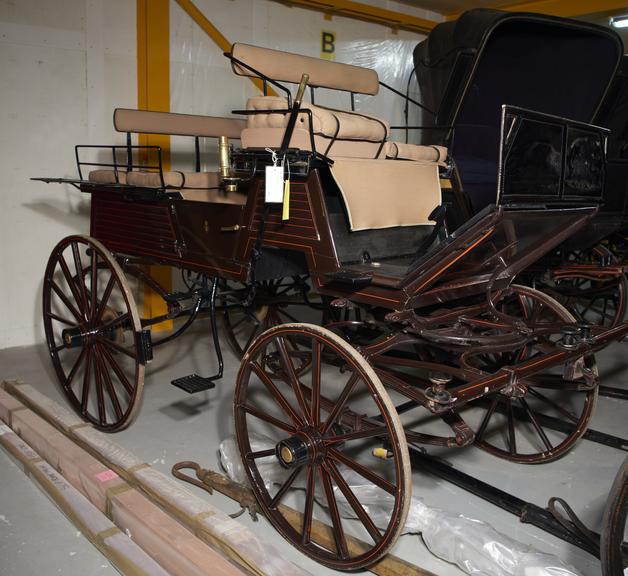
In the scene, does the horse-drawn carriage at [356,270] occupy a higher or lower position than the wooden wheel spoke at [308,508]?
higher

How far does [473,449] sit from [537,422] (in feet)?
1.12

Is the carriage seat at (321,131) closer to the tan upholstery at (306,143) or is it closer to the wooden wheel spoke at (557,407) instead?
the tan upholstery at (306,143)

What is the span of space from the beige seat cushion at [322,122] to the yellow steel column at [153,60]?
234 cm

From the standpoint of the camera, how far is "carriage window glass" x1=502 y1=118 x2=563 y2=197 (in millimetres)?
2018

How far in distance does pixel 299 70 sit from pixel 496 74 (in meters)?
1.88

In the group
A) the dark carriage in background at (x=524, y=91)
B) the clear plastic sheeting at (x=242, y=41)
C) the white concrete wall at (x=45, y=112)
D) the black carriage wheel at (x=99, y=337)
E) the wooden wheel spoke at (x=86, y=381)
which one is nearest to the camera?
the black carriage wheel at (x=99, y=337)

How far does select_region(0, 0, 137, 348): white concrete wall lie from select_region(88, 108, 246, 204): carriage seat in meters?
1.04

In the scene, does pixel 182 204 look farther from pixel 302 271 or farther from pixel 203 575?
pixel 203 575

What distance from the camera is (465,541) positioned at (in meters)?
2.20

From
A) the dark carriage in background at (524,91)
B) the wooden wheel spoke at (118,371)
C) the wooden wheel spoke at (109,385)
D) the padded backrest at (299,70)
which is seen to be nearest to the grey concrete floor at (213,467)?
the wooden wheel spoke at (109,385)

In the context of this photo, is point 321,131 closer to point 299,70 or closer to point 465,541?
point 299,70

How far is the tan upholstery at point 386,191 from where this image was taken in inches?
93.7

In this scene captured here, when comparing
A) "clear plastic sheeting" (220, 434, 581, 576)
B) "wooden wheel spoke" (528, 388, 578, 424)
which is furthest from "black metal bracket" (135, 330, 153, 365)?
"wooden wheel spoke" (528, 388, 578, 424)

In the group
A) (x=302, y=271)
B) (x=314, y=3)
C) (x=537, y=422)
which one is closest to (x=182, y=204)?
(x=302, y=271)
